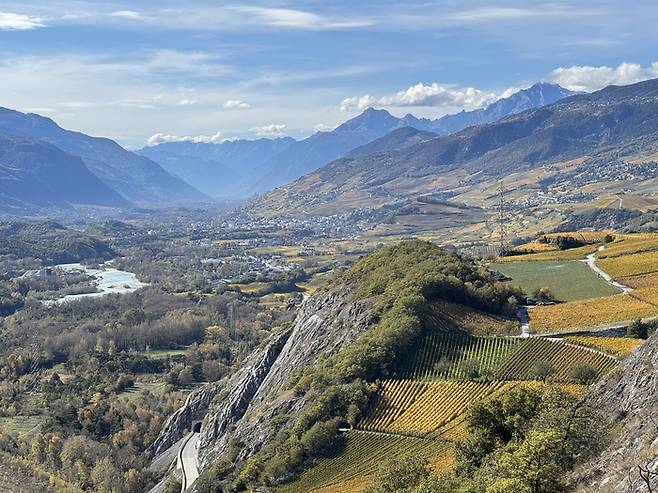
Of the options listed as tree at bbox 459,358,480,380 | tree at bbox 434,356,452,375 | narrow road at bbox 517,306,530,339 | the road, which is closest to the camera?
tree at bbox 459,358,480,380

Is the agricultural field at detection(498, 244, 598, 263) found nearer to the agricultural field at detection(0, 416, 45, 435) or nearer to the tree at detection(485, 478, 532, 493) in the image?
the agricultural field at detection(0, 416, 45, 435)

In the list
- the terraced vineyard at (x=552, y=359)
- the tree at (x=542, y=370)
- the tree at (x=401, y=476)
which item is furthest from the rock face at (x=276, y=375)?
the tree at (x=401, y=476)

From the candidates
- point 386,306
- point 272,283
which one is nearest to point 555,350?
point 386,306

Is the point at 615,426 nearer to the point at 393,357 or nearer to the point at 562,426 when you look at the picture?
the point at 562,426

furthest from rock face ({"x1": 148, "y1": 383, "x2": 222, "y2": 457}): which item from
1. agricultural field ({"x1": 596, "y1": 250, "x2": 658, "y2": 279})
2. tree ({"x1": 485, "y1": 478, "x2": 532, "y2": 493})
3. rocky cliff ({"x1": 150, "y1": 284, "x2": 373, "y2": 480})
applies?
tree ({"x1": 485, "y1": 478, "x2": 532, "y2": 493})

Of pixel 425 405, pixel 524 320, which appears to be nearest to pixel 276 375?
pixel 524 320

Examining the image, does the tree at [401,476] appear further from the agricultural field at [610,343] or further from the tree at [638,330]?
the tree at [638,330]
